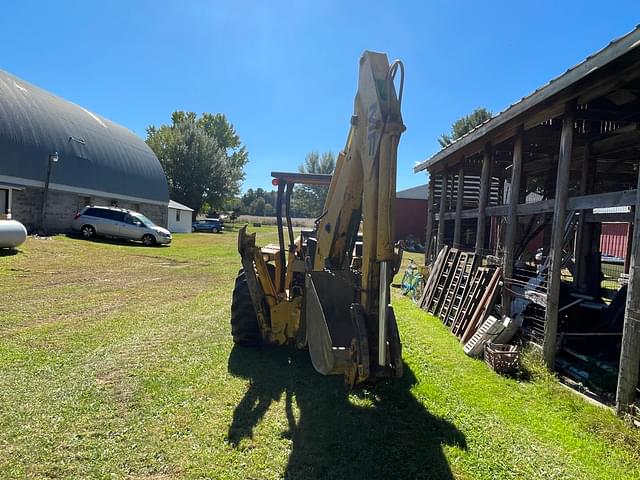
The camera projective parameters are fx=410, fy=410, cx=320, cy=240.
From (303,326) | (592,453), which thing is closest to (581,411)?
(592,453)

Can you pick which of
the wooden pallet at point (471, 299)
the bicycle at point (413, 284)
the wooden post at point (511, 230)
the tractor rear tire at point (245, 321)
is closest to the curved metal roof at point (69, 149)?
the bicycle at point (413, 284)

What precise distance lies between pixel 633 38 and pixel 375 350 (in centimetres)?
363

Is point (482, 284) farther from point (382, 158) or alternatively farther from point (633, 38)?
point (382, 158)

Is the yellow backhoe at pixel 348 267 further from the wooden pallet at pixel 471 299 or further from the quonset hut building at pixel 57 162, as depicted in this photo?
the quonset hut building at pixel 57 162

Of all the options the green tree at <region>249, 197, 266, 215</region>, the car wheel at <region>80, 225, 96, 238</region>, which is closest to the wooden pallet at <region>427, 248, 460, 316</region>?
the car wheel at <region>80, 225, 96, 238</region>

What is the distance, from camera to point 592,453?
335cm

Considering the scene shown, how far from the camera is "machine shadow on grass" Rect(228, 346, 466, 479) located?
300 cm

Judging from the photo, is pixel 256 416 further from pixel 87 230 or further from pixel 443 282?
pixel 87 230

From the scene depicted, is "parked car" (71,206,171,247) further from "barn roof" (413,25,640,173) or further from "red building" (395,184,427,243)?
"red building" (395,184,427,243)

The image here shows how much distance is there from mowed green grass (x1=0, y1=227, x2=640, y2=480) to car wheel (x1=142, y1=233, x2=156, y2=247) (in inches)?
543

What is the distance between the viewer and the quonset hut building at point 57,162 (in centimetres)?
1822

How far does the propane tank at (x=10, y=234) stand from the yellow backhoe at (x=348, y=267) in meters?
10.5

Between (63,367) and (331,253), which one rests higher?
(331,253)

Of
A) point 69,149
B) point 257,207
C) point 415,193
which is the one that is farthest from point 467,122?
point 257,207
